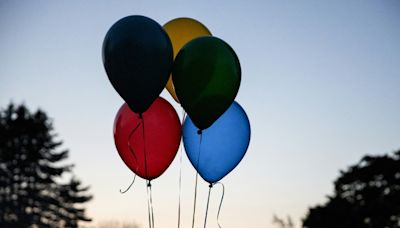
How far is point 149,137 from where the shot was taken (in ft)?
18.2

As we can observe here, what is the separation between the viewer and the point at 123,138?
5.63 metres

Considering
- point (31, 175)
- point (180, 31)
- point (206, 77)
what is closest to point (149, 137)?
point (206, 77)

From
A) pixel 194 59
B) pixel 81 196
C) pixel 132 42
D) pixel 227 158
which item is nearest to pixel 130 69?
pixel 132 42

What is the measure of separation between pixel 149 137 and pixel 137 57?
0.97 metres

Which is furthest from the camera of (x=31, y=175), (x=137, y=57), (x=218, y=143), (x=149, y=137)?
(x=31, y=175)

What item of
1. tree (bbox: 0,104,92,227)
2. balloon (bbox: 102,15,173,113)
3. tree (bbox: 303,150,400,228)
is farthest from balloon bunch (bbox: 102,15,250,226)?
tree (bbox: 0,104,92,227)

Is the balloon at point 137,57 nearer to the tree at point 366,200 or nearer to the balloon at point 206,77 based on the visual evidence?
the balloon at point 206,77

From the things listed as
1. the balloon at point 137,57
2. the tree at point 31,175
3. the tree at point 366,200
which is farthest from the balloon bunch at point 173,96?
the tree at point 31,175

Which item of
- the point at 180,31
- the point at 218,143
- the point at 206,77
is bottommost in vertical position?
the point at 218,143

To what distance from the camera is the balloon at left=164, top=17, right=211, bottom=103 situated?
5.80 metres

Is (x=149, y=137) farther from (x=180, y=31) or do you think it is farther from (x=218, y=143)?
(x=180, y=31)

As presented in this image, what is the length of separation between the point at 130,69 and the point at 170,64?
37 centimetres

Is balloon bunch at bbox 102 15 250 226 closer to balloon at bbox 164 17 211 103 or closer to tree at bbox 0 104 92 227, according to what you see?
balloon at bbox 164 17 211 103

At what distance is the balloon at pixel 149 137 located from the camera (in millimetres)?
5523
